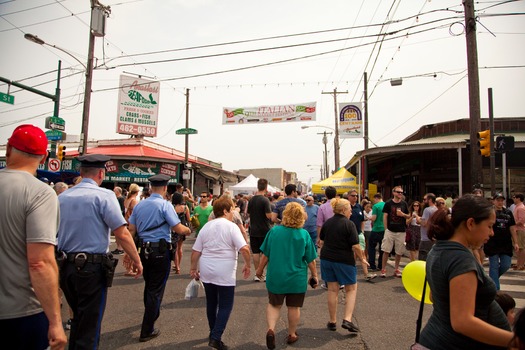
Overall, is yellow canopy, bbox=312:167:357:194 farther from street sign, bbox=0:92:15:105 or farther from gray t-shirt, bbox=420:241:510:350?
gray t-shirt, bbox=420:241:510:350

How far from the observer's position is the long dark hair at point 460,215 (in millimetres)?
2035

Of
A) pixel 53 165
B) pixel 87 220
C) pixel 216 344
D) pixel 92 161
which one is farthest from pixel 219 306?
pixel 53 165

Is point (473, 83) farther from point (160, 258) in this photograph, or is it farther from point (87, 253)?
point (87, 253)

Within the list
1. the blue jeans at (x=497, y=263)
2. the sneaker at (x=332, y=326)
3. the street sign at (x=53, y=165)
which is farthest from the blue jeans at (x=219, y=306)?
the street sign at (x=53, y=165)

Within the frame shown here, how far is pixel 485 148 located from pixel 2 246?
33.7ft

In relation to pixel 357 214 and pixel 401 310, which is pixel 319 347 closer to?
pixel 401 310

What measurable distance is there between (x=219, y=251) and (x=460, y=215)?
274 centimetres

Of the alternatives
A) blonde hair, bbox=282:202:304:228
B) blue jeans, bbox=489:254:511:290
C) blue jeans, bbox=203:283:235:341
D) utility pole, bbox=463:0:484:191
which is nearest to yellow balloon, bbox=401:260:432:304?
blonde hair, bbox=282:202:304:228

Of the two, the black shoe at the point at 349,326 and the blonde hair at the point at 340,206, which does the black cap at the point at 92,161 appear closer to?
the blonde hair at the point at 340,206

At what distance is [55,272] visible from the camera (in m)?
2.00

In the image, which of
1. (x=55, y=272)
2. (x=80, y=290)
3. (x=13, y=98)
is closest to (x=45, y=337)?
(x=55, y=272)

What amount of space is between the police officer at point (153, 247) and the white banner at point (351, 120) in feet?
50.0

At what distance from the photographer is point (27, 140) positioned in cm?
212

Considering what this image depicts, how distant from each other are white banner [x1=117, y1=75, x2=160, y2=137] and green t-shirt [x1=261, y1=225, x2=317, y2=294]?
21698 millimetres
